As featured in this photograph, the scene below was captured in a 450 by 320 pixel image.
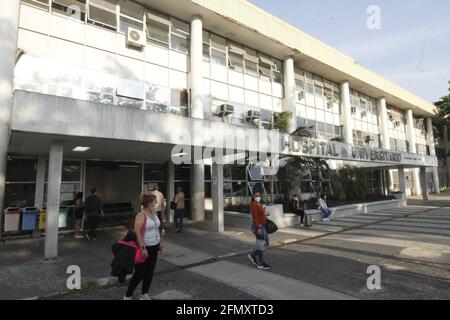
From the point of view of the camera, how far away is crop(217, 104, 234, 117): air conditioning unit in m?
15.5

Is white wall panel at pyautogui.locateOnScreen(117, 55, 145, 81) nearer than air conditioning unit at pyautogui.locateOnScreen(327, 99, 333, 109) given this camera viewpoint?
Yes

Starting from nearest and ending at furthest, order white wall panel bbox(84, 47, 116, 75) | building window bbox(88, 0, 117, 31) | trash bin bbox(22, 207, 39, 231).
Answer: trash bin bbox(22, 207, 39, 231)
white wall panel bbox(84, 47, 116, 75)
building window bbox(88, 0, 117, 31)

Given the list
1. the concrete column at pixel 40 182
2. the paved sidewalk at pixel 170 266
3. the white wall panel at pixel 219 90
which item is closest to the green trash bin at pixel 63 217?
the paved sidewalk at pixel 170 266

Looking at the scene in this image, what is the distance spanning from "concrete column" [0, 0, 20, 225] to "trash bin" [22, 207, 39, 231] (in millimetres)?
628

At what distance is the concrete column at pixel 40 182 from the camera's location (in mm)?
10922

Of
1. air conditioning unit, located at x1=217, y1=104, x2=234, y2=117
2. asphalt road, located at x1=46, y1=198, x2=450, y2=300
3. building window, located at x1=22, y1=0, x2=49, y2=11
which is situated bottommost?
asphalt road, located at x1=46, y1=198, x2=450, y2=300

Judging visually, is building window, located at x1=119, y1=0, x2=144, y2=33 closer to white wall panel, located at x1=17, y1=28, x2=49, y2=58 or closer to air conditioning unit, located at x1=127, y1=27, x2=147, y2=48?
air conditioning unit, located at x1=127, y1=27, x2=147, y2=48

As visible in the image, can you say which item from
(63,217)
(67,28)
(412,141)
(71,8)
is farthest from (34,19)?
(412,141)

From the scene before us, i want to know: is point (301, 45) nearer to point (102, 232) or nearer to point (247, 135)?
point (247, 135)

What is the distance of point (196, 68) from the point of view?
48.6 feet

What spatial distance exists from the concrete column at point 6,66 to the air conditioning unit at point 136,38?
418 centimetres
